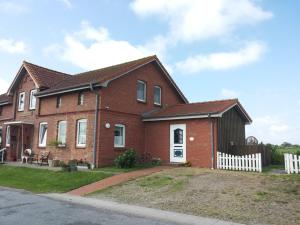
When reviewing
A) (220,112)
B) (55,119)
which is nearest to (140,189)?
(220,112)

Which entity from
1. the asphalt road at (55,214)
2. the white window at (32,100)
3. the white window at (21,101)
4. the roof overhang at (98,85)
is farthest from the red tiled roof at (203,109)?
the white window at (21,101)

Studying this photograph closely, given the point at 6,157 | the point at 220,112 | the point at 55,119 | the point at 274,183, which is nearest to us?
the point at 274,183

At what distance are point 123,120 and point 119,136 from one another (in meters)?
1.09

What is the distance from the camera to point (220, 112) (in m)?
18.3

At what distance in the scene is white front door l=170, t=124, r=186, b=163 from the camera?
795 inches

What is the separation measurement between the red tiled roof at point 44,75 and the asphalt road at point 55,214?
14.9 m

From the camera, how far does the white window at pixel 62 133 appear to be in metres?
21.9

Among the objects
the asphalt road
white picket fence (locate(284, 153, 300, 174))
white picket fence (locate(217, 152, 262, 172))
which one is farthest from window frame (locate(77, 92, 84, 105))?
white picket fence (locate(284, 153, 300, 174))

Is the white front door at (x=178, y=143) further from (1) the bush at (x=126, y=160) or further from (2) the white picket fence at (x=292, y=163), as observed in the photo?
(2) the white picket fence at (x=292, y=163)

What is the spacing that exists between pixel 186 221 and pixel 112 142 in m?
12.4

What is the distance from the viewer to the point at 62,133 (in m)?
22.4

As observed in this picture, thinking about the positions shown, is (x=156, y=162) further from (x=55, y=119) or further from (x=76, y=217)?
(x=76, y=217)

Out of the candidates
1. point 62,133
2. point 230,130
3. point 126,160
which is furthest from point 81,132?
point 230,130

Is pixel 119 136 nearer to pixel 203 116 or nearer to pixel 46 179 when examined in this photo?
pixel 203 116
